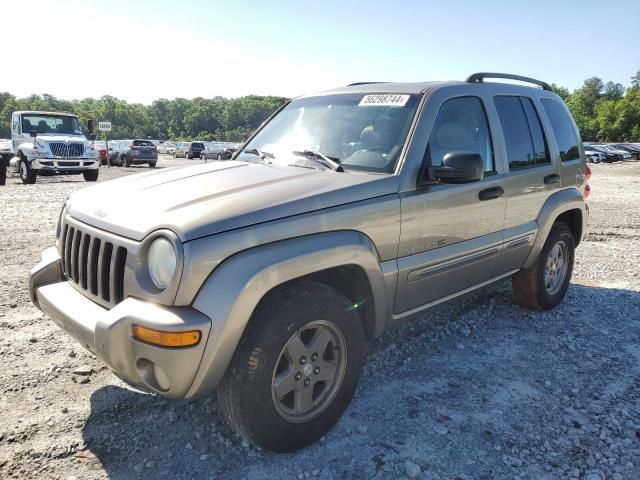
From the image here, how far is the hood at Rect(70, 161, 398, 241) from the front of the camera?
228cm

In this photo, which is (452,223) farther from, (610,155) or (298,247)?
(610,155)

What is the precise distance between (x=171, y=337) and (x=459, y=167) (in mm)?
1843

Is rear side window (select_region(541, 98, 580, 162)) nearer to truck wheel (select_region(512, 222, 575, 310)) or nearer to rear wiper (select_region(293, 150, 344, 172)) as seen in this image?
truck wheel (select_region(512, 222, 575, 310))

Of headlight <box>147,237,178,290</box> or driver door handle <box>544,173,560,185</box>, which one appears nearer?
headlight <box>147,237,178,290</box>

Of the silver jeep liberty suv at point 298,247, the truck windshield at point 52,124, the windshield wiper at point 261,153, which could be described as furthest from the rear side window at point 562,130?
the truck windshield at point 52,124

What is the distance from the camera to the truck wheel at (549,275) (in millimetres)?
4434

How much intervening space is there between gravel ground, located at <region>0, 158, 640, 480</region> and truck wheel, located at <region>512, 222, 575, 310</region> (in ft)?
0.53

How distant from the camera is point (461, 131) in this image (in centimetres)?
344

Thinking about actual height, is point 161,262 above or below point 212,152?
above

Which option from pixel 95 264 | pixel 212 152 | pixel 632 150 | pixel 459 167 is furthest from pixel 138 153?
pixel 632 150

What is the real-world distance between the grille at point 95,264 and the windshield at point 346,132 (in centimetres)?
134

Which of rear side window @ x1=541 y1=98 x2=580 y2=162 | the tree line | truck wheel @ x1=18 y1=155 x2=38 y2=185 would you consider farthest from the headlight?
the tree line

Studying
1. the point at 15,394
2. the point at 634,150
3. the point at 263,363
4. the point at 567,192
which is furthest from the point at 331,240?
the point at 634,150

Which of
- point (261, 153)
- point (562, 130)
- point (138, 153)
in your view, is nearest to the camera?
point (261, 153)
